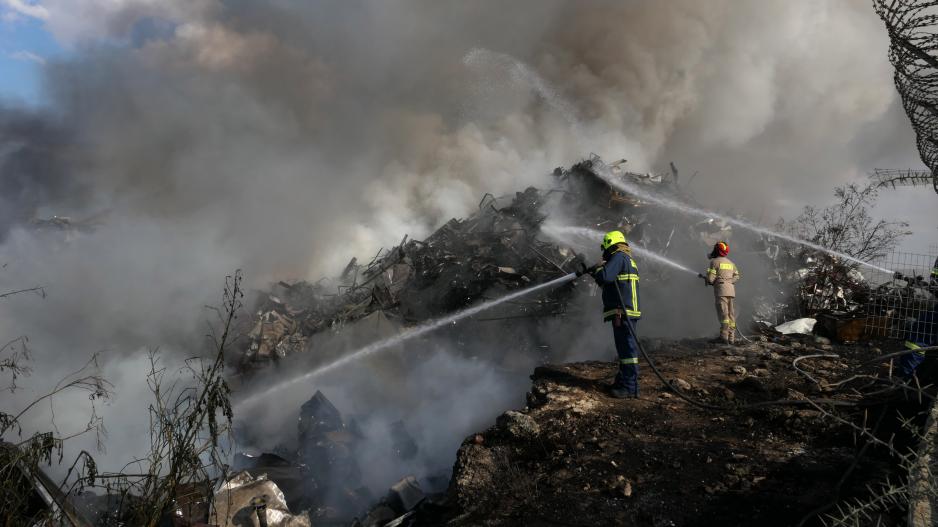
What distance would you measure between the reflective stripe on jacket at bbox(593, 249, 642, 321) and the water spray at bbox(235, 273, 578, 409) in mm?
1980

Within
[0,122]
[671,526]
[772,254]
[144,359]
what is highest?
[0,122]

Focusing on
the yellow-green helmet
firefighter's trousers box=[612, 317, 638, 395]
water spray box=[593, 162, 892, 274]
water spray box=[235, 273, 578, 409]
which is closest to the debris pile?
water spray box=[235, 273, 578, 409]

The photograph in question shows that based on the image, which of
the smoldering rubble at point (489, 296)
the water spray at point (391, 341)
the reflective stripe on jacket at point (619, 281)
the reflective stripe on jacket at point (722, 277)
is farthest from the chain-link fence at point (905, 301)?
the water spray at point (391, 341)

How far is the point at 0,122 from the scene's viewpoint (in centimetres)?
1767

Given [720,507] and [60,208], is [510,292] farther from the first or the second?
[60,208]

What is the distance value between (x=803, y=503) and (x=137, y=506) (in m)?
3.34

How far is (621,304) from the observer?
4.95 meters

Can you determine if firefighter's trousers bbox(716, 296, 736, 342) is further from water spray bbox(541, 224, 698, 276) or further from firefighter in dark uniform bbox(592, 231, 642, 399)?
firefighter in dark uniform bbox(592, 231, 642, 399)

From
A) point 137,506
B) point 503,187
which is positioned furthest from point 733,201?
point 137,506

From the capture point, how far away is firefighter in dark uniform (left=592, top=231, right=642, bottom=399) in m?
4.82

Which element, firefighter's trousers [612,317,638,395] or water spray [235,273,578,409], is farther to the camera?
water spray [235,273,578,409]

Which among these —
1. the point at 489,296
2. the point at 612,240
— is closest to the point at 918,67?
the point at 612,240

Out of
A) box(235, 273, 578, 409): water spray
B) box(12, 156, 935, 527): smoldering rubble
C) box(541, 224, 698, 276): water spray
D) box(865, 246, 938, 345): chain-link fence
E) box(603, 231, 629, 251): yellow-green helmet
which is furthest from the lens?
box(541, 224, 698, 276): water spray

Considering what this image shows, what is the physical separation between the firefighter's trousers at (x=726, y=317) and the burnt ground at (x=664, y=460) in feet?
5.82
